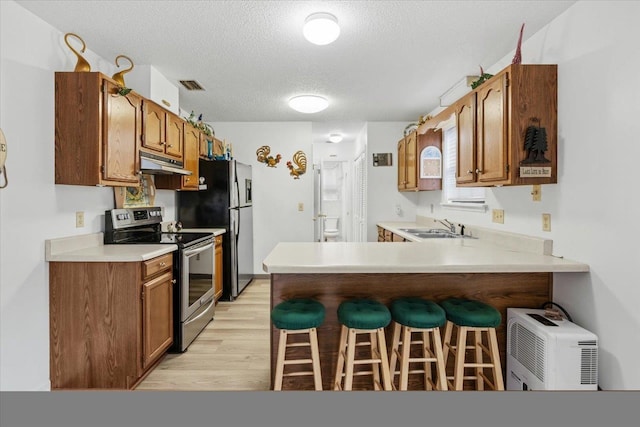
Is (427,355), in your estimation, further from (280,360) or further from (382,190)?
(382,190)

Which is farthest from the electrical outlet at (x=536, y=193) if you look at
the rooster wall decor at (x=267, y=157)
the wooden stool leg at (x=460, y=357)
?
the rooster wall decor at (x=267, y=157)

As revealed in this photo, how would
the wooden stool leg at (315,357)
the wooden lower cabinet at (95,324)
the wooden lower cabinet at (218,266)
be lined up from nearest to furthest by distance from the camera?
the wooden stool leg at (315,357) → the wooden lower cabinet at (95,324) → the wooden lower cabinet at (218,266)

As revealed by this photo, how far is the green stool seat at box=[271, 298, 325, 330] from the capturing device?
70.2 inches

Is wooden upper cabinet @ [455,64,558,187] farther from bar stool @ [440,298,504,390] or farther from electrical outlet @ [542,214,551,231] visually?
bar stool @ [440,298,504,390]

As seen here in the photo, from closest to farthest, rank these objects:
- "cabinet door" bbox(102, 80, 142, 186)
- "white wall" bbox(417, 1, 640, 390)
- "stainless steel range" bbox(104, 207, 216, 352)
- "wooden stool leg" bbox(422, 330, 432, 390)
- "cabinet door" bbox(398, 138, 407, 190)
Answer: "white wall" bbox(417, 1, 640, 390)
"wooden stool leg" bbox(422, 330, 432, 390)
"cabinet door" bbox(102, 80, 142, 186)
"stainless steel range" bbox(104, 207, 216, 352)
"cabinet door" bbox(398, 138, 407, 190)

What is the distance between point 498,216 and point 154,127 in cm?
296

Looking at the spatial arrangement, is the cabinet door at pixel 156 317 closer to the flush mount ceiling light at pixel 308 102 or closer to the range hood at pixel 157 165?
the range hood at pixel 157 165

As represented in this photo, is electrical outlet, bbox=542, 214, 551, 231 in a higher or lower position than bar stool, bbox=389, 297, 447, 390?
higher

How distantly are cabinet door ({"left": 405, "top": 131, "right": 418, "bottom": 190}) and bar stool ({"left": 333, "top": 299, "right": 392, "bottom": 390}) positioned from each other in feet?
8.63

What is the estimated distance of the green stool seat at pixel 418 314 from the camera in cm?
179

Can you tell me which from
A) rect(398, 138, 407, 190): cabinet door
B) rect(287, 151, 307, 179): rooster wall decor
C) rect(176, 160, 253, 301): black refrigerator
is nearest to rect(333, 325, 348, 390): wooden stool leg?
rect(176, 160, 253, 301): black refrigerator

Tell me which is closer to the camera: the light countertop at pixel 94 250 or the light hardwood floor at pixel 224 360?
the light countertop at pixel 94 250

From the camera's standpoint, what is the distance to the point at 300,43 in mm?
2580

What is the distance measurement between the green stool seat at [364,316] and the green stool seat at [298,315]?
127 mm
